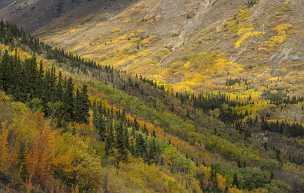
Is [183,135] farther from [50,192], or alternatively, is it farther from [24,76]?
[50,192]

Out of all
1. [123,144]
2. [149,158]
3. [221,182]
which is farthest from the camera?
[221,182]

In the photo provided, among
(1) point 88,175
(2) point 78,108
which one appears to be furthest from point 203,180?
(1) point 88,175

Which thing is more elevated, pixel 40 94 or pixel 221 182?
pixel 40 94

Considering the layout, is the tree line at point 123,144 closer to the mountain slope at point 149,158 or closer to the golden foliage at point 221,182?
the mountain slope at point 149,158

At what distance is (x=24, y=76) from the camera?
9244cm

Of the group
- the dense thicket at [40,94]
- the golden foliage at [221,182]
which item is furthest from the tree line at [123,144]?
the golden foliage at [221,182]

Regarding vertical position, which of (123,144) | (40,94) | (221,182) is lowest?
(221,182)

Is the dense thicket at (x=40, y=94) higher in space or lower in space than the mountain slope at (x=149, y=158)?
higher

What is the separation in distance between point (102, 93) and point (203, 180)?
68.8 metres

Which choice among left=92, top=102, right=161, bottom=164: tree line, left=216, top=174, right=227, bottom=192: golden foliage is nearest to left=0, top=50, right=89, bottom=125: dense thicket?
left=92, top=102, right=161, bottom=164: tree line

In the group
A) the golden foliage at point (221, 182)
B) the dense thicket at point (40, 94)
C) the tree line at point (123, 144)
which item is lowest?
the golden foliage at point (221, 182)

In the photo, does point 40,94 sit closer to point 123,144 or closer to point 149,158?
point 123,144

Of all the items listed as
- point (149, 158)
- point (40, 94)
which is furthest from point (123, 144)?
point (40, 94)

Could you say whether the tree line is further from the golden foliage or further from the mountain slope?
the golden foliage
